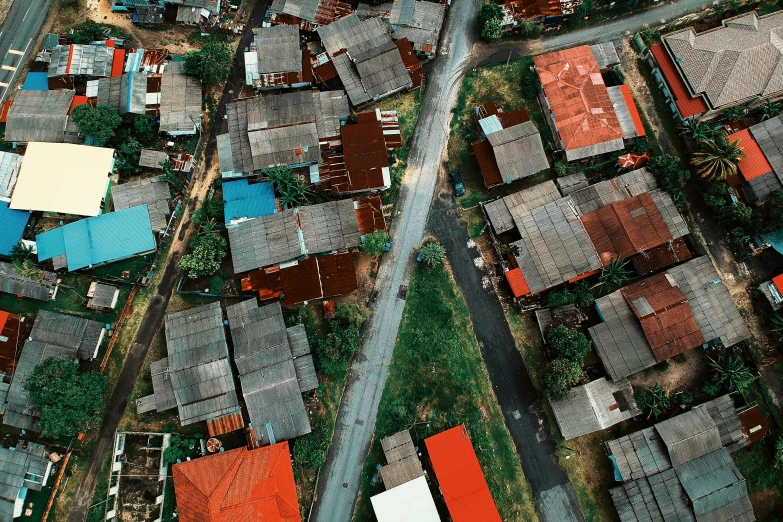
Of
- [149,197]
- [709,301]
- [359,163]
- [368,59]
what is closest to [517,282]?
[709,301]

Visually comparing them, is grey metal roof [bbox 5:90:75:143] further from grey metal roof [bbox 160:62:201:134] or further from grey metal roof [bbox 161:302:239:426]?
grey metal roof [bbox 161:302:239:426]

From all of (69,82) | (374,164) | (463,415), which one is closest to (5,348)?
(69,82)

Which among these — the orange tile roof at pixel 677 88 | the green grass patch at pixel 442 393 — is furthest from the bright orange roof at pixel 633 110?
the green grass patch at pixel 442 393

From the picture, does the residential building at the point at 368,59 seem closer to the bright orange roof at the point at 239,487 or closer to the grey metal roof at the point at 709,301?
the grey metal roof at the point at 709,301

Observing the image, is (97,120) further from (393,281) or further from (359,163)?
(393,281)

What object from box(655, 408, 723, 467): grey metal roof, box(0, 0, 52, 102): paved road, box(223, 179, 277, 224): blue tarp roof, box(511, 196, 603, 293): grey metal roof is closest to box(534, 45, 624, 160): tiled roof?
box(511, 196, 603, 293): grey metal roof

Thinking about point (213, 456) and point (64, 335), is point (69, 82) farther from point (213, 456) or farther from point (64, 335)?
point (213, 456)
